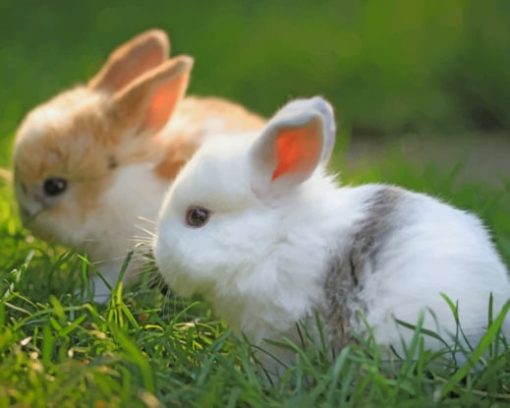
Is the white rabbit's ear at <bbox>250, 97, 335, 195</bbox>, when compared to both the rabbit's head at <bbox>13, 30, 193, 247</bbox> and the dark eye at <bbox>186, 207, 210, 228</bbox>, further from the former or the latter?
the rabbit's head at <bbox>13, 30, 193, 247</bbox>

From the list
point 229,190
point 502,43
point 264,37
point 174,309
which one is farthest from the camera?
point 264,37

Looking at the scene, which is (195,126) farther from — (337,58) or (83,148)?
(337,58)

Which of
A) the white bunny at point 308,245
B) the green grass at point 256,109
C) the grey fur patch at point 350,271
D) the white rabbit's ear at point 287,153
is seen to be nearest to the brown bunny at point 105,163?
the green grass at point 256,109

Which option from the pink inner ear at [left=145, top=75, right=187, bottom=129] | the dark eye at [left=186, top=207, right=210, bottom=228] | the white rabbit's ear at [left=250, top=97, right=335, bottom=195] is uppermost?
the white rabbit's ear at [left=250, top=97, right=335, bottom=195]

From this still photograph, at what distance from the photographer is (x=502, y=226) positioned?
13.1ft

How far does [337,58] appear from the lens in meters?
7.12

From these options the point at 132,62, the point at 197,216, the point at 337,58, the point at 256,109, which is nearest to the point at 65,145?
the point at 132,62

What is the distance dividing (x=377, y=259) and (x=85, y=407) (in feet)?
2.84

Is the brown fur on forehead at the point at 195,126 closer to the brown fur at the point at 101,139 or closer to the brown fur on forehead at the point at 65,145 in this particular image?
the brown fur at the point at 101,139

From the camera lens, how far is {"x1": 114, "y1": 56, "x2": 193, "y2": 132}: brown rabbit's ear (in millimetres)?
4016

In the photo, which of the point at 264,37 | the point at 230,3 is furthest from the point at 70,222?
the point at 230,3

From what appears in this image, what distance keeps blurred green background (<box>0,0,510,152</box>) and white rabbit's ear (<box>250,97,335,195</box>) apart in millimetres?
3020

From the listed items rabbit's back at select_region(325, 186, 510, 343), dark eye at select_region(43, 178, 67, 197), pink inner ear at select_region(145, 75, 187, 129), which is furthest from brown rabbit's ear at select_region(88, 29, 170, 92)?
rabbit's back at select_region(325, 186, 510, 343)

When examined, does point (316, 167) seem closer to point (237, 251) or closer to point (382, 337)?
point (237, 251)
